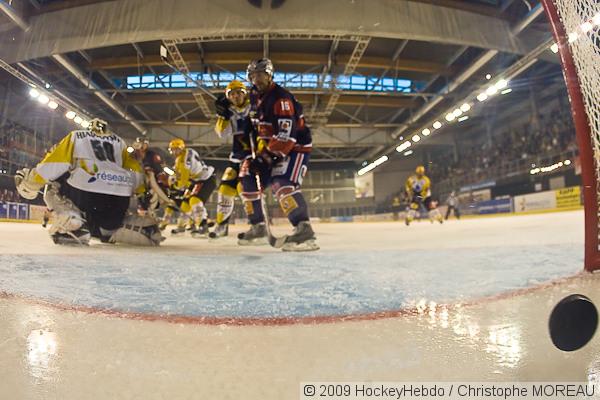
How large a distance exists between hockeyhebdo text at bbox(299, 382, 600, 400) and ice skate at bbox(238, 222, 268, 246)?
2.91 m

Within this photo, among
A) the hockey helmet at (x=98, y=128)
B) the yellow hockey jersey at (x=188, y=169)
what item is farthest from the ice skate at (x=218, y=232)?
the hockey helmet at (x=98, y=128)

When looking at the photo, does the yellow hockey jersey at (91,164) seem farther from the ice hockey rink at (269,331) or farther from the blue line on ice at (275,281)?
the ice hockey rink at (269,331)

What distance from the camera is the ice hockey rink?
588 millimetres

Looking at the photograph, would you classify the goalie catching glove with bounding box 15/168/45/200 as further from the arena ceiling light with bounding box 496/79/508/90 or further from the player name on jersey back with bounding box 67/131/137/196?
the arena ceiling light with bounding box 496/79/508/90

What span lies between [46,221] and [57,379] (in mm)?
3793

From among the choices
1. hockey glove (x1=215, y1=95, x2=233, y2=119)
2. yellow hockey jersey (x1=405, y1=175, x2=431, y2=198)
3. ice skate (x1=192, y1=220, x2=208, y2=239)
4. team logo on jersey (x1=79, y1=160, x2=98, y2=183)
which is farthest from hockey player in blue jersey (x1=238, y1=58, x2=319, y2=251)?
yellow hockey jersey (x1=405, y1=175, x2=431, y2=198)

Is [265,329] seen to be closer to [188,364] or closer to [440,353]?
[188,364]

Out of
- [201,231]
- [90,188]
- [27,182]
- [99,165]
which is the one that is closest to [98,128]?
[99,165]

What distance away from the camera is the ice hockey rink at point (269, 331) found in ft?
1.93

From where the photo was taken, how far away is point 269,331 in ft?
2.68

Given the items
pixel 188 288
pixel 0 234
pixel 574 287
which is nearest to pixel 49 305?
pixel 188 288

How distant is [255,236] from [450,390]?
3.06m

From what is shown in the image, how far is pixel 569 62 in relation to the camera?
1.31m

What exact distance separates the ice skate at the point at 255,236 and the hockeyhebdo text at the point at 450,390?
2.91 meters
